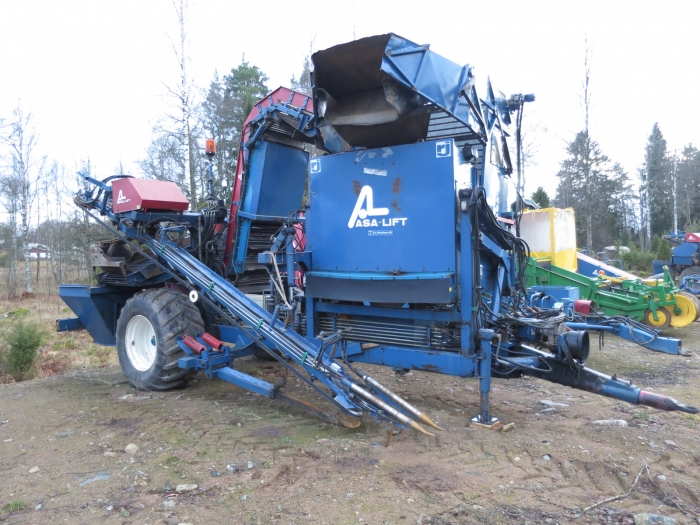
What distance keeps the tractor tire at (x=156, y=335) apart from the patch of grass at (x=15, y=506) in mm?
2123

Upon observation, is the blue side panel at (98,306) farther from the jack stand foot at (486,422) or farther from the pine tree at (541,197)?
the pine tree at (541,197)

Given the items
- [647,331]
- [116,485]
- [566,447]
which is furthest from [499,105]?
[116,485]

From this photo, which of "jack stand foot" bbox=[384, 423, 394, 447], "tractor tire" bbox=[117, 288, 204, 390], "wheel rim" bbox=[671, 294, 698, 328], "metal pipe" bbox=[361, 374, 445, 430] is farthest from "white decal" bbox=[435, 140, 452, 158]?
"wheel rim" bbox=[671, 294, 698, 328]

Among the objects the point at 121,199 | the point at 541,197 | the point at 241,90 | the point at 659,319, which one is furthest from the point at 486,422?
the point at 241,90

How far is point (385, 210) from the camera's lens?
14.6 feet

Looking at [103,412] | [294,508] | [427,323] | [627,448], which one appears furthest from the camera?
[103,412]

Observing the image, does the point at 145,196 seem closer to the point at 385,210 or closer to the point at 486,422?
the point at 385,210

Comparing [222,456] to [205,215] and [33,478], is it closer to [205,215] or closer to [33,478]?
[33,478]

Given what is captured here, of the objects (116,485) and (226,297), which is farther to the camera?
(226,297)

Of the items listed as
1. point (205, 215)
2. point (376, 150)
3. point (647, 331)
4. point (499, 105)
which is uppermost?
point (499, 105)

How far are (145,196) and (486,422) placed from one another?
14.0 feet

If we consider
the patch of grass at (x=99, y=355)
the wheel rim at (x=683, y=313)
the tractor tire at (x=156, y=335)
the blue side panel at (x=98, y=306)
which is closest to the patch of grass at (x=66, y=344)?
the patch of grass at (x=99, y=355)

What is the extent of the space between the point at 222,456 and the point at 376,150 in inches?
112

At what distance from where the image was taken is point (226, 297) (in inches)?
206
